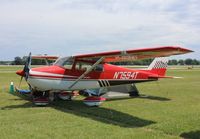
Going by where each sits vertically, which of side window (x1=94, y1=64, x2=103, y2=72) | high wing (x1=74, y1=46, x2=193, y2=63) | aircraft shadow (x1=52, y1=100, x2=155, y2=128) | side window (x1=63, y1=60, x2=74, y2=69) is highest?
high wing (x1=74, y1=46, x2=193, y2=63)

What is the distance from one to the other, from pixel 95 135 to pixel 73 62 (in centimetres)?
593

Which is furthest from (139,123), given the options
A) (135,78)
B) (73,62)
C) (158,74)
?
(158,74)

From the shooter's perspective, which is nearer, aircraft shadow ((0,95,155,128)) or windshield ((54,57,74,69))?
aircraft shadow ((0,95,155,128))

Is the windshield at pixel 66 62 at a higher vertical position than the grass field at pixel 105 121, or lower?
higher

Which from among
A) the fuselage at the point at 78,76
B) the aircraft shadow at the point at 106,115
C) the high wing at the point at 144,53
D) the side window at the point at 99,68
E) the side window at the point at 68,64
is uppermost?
the high wing at the point at 144,53

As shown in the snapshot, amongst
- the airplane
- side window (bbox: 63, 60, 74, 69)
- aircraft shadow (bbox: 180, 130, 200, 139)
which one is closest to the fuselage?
the airplane

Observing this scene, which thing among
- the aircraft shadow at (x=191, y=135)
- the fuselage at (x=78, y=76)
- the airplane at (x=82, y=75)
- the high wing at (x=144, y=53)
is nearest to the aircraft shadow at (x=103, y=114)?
the airplane at (x=82, y=75)

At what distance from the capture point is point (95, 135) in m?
7.28

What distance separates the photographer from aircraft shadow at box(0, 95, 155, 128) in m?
8.83

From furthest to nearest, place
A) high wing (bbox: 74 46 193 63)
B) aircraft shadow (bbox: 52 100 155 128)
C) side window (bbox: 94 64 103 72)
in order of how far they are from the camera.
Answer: side window (bbox: 94 64 103 72)
high wing (bbox: 74 46 193 63)
aircraft shadow (bbox: 52 100 155 128)

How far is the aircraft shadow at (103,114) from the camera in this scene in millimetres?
8827

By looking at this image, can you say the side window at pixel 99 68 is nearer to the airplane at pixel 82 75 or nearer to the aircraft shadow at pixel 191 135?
the airplane at pixel 82 75

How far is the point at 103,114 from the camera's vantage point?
10289 mm

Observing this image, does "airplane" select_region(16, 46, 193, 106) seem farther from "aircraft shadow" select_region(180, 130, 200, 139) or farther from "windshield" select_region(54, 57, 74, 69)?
"aircraft shadow" select_region(180, 130, 200, 139)
